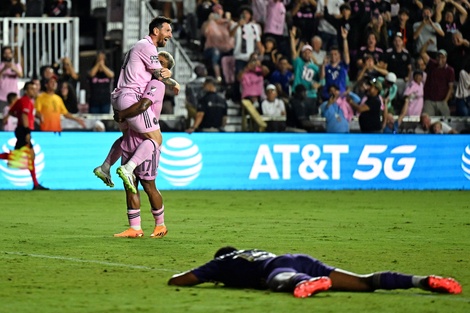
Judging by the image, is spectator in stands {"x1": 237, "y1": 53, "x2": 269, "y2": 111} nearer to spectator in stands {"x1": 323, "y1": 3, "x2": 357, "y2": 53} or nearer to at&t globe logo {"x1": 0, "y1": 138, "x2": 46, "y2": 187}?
spectator in stands {"x1": 323, "y1": 3, "x2": 357, "y2": 53}

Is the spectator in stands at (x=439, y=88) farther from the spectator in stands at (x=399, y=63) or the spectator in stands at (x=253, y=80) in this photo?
the spectator in stands at (x=253, y=80)

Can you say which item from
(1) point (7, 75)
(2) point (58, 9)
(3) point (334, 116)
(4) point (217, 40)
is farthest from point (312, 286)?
(2) point (58, 9)

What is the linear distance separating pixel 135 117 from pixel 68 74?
13.7 meters

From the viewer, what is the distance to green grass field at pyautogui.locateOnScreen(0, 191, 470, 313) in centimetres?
796

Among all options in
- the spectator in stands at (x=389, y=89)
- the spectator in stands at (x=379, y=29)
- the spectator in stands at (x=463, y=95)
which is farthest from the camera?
the spectator in stands at (x=379, y=29)

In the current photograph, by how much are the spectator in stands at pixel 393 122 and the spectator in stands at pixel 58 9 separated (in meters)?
8.59

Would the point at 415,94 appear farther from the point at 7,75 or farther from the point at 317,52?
the point at 7,75

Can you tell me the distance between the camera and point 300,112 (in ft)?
81.5

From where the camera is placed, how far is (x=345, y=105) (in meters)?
25.1

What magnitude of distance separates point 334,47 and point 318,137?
141 inches

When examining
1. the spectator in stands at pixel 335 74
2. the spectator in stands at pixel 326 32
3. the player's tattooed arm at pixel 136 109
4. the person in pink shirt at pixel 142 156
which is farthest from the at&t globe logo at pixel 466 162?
the player's tattooed arm at pixel 136 109

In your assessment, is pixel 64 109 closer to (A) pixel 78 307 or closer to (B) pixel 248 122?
(B) pixel 248 122

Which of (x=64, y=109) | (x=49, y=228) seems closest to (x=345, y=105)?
(x=64, y=109)

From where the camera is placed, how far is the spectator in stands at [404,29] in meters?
28.0
